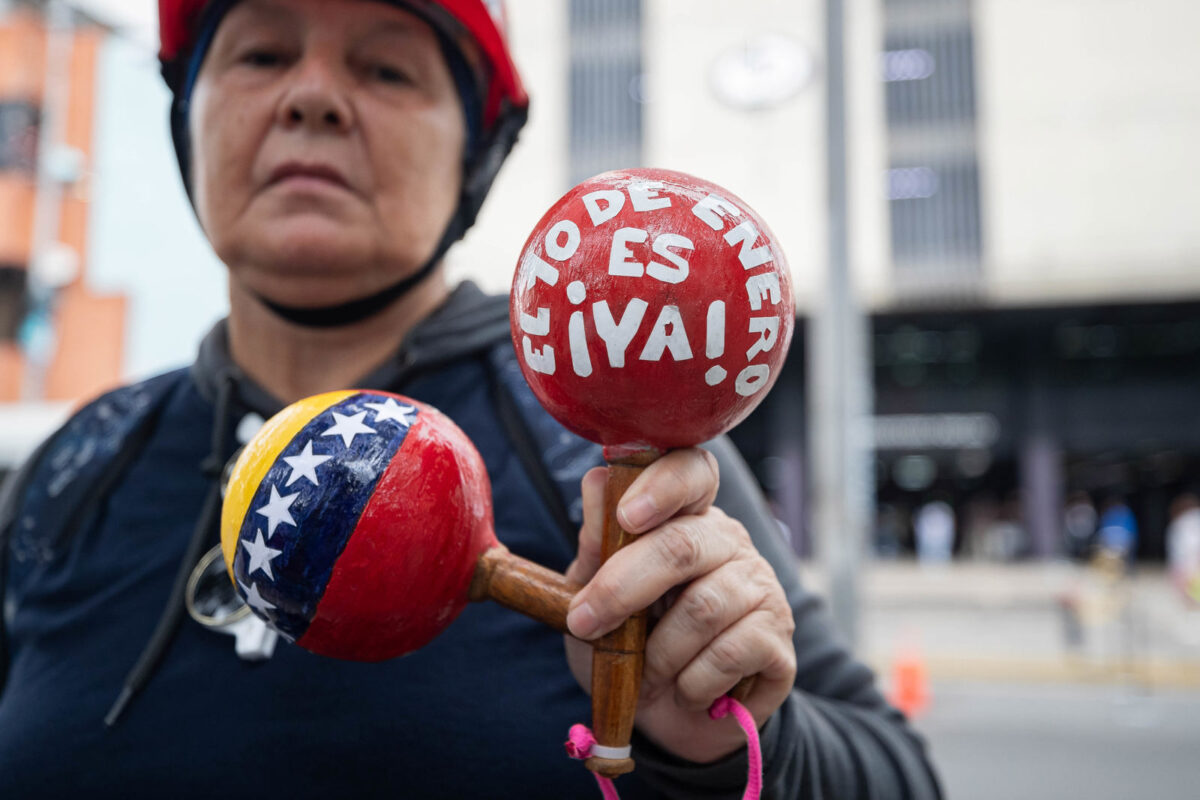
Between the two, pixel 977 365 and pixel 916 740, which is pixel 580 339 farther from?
pixel 977 365

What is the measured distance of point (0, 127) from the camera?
9.30 metres

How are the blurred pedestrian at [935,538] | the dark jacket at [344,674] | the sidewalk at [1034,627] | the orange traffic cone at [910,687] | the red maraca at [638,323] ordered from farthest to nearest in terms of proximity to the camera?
the blurred pedestrian at [935,538] → the sidewalk at [1034,627] → the orange traffic cone at [910,687] → the dark jacket at [344,674] → the red maraca at [638,323]

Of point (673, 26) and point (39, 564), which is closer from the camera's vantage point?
point (39, 564)

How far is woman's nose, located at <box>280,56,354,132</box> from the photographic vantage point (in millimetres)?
842

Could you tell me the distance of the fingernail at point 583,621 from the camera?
59 cm

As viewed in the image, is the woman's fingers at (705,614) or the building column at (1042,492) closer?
the woman's fingers at (705,614)

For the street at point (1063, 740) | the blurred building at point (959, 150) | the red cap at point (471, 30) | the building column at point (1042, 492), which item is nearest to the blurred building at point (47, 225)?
the blurred building at point (959, 150)

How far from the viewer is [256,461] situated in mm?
633

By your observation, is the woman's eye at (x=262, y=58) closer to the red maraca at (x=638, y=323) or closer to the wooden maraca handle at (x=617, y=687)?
the red maraca at (x=638, y=323)

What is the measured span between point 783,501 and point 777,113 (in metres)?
6.75

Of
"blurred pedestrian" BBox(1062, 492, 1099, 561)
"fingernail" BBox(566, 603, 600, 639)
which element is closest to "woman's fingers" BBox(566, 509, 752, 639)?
"fingernail" BBox(566, 603, 600, 639)

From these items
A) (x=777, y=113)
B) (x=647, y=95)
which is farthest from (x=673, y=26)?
(x=777, y=113)

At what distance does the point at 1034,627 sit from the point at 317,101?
416 inches

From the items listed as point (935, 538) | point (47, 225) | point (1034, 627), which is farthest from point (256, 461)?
point (935, 538)
